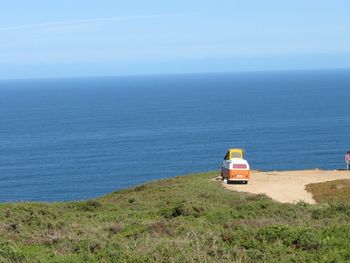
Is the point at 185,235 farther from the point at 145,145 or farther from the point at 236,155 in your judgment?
the point at 145,145

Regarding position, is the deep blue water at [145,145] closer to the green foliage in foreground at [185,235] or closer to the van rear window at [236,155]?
the van rear window at [236,155]

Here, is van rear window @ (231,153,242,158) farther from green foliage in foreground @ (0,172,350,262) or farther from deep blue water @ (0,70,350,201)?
deep blue water @ (0,70,350,201)

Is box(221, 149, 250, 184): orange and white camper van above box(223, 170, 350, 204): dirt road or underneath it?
above

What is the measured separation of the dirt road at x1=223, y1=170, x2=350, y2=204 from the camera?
1266 inches

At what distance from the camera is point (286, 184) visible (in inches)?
1432

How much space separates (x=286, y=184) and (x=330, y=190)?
3.90 metres

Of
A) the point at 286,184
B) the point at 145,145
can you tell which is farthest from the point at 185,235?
the point at 145,145

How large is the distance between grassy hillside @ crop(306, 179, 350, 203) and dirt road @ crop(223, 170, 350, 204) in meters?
0.39

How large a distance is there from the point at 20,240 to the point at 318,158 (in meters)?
83.8

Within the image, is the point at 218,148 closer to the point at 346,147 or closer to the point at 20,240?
the point at 346,147

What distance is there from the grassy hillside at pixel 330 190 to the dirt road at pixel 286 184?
15.5 inches

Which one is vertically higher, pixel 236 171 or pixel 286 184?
pixel 236 171

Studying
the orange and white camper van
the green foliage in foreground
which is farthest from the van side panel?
the green foliage in foreground

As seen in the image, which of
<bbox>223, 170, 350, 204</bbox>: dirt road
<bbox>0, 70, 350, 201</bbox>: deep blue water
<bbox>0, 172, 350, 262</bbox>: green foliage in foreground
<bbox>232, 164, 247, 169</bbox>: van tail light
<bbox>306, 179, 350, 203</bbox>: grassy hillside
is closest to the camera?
<bbox>0, 172, 350, 262</bbox>: green foliage in foreground
